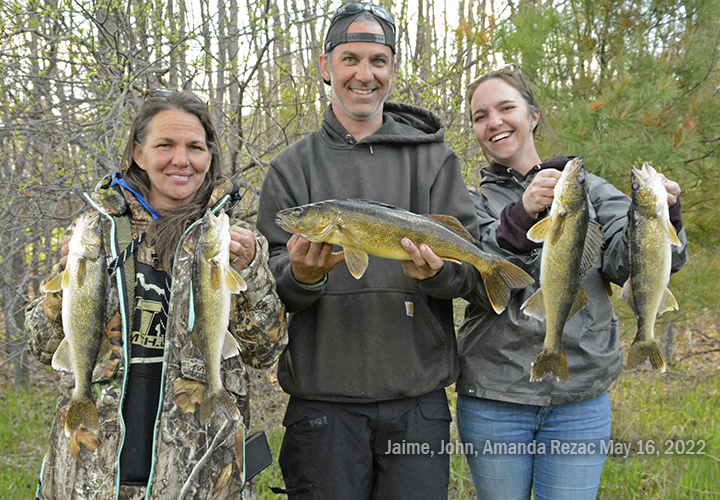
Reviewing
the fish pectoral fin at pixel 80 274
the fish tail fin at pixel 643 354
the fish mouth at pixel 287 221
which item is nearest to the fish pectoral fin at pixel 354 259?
the fish mouth at pixel 287 221

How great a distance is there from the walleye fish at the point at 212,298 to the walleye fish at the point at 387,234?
0.31 meters

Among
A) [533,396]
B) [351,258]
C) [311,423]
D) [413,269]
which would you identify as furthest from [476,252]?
[311,423]

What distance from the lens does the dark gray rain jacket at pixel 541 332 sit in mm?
2877

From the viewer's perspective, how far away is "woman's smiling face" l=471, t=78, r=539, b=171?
3236 millimetres

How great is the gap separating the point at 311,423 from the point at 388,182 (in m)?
1.33

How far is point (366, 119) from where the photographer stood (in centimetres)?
311

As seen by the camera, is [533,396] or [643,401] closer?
[533,396]

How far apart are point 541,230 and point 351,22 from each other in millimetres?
1490

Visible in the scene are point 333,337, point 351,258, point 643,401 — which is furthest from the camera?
point 643,401

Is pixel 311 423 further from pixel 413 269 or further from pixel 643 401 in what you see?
pixel 643 401

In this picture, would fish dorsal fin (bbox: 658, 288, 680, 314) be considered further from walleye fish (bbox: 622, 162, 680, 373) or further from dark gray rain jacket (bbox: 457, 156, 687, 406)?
dark gray rain jacket (bbox: 457, 156, 687, 406)

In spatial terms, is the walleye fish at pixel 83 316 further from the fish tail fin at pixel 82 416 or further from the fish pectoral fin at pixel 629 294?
the fish pectoral fin at pixel 629 294

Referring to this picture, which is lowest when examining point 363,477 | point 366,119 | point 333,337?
point 363,477

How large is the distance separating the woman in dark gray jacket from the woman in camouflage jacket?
1136 millimetres
